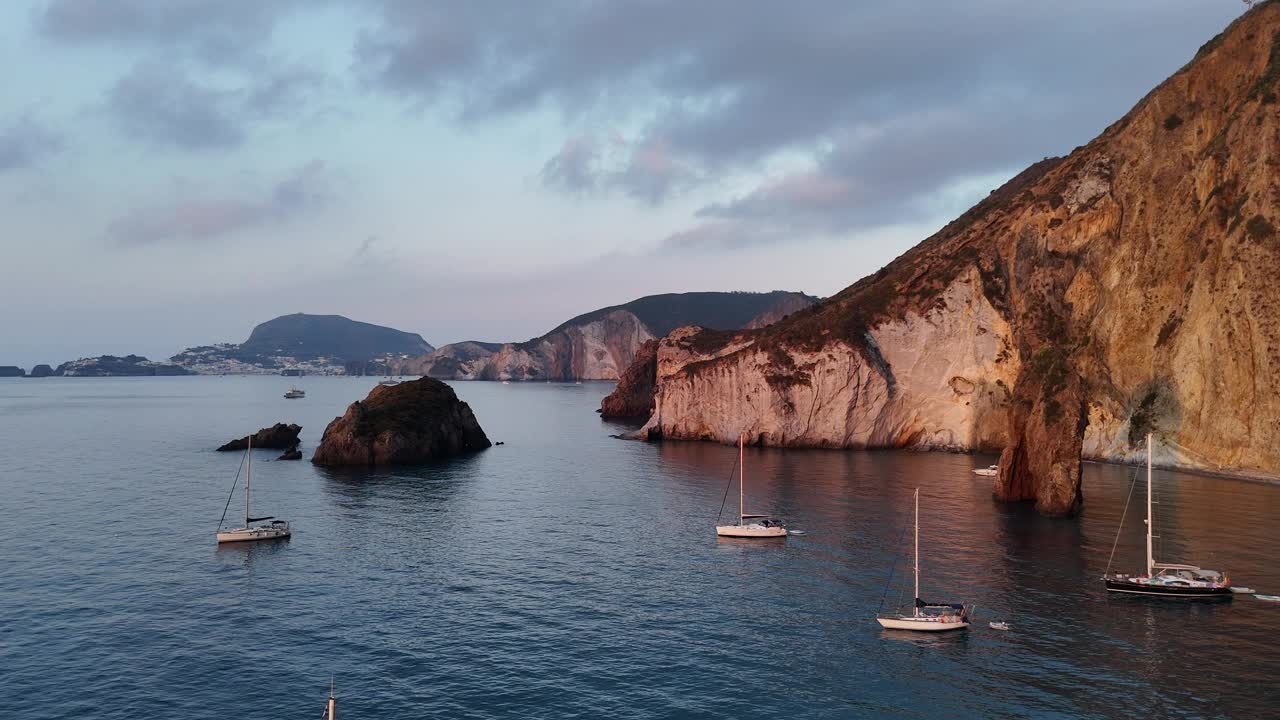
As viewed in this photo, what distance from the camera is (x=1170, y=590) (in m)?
51.0

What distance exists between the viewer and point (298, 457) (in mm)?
117938

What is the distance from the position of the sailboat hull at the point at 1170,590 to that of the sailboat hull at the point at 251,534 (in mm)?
60632

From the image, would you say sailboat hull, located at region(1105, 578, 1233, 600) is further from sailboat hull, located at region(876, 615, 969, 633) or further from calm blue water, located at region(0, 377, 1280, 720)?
sailboat hull, located at region(876, 615, 969, 633)

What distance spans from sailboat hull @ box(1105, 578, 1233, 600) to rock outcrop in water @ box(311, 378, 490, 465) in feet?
292

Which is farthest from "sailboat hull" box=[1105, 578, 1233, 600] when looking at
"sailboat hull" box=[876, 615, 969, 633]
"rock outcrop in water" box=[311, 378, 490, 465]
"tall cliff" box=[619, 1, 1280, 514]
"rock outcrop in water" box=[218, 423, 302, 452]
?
"rock outcrop in water" box=[218, 423, 302, 452]

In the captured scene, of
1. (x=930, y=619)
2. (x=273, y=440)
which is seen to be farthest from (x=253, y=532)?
(x=273, y=440)

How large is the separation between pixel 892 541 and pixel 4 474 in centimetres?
10306

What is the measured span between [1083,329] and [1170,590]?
76037 mm

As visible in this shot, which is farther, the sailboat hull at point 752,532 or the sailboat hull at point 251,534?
the sailboat hull at point 752,532

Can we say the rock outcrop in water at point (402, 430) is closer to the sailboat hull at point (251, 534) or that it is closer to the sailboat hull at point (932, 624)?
the sailboat hull at point (251, 534)

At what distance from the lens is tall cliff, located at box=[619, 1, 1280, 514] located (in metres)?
92.2

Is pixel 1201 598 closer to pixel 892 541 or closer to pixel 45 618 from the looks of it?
pixel 892 541

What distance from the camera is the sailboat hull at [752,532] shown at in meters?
67.8

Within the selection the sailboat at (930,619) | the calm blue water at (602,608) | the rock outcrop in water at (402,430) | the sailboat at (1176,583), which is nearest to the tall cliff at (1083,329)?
the calm blue water at (602,608)
